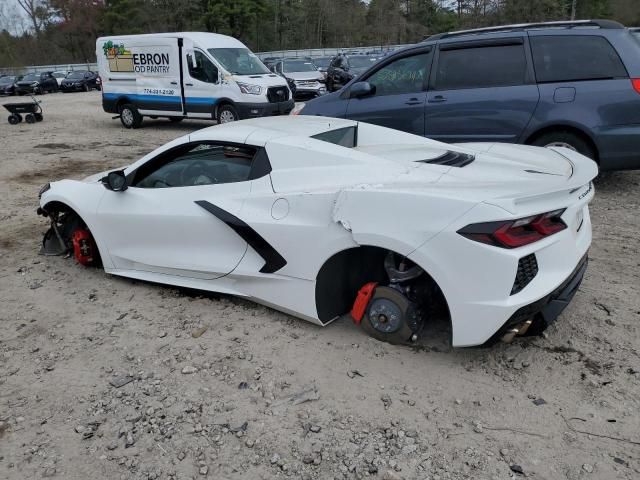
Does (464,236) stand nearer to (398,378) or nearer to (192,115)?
(398,378)

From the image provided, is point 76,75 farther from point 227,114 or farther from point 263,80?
point 263,80

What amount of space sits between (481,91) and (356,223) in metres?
4.17

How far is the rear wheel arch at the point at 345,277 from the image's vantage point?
332 centimetres

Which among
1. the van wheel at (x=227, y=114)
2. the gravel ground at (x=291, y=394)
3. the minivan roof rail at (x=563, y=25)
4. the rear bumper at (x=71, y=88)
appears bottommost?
the gravel ground at (x=291, y=394)

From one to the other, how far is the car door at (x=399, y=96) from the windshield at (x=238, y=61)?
7090 mm

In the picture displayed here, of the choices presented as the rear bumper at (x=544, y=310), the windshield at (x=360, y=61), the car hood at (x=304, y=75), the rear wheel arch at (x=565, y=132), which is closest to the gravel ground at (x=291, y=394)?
the rear bumper at (x=544, y=310)

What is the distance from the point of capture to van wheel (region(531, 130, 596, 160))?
598cm

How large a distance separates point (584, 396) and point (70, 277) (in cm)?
408

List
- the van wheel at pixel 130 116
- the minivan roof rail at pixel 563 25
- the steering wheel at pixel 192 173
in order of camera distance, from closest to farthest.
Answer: the steering wheel at pixel 192 173
the minivan roof rail at pixel 563 25
the van wheel at pixel 130 116

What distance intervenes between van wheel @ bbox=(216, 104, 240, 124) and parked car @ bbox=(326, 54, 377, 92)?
619 centimetres

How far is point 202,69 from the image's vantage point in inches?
529

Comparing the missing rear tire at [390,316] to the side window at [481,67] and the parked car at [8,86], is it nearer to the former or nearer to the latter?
the side window at [481,67]

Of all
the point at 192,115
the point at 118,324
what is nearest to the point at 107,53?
the point at 192,115

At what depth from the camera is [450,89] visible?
6637mm
